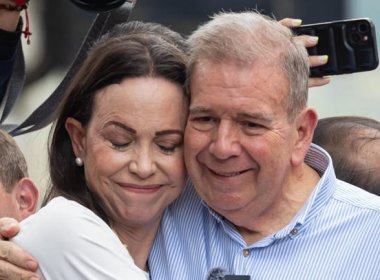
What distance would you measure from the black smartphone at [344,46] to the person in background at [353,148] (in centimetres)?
41

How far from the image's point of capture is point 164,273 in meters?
3.70

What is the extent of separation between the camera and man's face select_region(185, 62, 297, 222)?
3.47 meters

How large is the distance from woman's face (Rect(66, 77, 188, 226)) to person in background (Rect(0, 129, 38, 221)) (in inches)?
13.6

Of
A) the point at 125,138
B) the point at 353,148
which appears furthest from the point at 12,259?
the point at 353,148

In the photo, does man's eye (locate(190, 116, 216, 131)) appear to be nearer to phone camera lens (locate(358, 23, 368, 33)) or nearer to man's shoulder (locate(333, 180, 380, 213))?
man's shoulder (locate(333, 180, 380, 213))

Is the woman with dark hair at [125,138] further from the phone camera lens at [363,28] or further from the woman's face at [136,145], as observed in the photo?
the phone camera lens at [363,28]

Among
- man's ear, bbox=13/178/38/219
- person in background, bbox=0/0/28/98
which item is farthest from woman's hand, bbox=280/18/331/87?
man's ear, bbox=13/178/38/219

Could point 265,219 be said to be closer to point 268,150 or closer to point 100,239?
point 268,150

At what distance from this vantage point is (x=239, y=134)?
3484 mm

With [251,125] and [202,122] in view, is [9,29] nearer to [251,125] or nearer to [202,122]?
[202,122]

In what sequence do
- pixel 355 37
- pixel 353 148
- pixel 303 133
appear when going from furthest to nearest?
pixel 353 148 → pixel 355 37 → pixel 303 133

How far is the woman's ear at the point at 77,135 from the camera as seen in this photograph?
3.71m

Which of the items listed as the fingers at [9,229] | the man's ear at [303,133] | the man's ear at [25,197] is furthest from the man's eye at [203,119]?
the man's ear at [25,197]

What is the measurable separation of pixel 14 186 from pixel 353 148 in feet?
3.35
